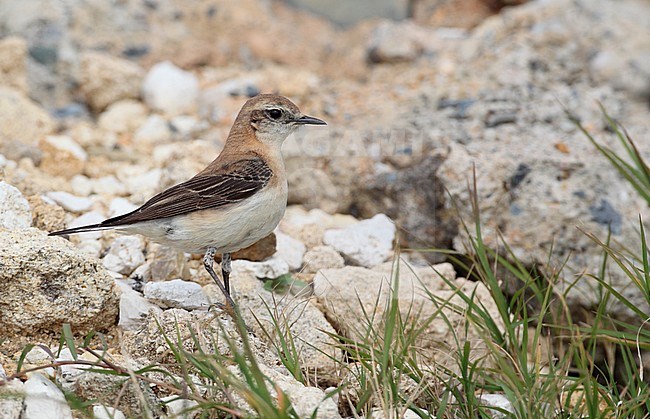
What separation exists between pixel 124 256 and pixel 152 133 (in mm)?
2844

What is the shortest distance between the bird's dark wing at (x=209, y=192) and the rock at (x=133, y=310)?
43 centimetres

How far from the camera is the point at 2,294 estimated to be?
412 cm

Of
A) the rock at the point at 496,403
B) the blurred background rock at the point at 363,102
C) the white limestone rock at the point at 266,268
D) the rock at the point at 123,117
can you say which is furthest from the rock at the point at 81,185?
the rock at the point at 496,403

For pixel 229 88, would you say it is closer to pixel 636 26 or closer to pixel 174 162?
pixel 174 162

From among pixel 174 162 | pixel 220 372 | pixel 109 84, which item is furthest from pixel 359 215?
pixel 220 372

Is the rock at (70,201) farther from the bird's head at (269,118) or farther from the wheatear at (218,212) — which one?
the bird's head at (269,118)

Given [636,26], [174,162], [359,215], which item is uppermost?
[636,26]

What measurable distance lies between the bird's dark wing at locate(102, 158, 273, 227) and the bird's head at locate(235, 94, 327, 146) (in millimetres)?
393

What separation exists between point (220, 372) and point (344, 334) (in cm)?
142

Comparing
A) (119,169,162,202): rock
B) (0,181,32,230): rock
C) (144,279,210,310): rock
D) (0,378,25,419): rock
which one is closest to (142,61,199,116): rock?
(119,169,162,202): rock

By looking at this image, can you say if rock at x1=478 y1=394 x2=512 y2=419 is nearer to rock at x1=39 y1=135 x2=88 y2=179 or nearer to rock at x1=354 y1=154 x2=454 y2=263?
rock at x1=354 y1=154 x2=454 y2=263

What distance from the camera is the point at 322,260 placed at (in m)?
5.64

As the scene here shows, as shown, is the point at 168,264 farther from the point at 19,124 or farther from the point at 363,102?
the point at 363,102

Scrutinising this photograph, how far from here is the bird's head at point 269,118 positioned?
552 centimetres
